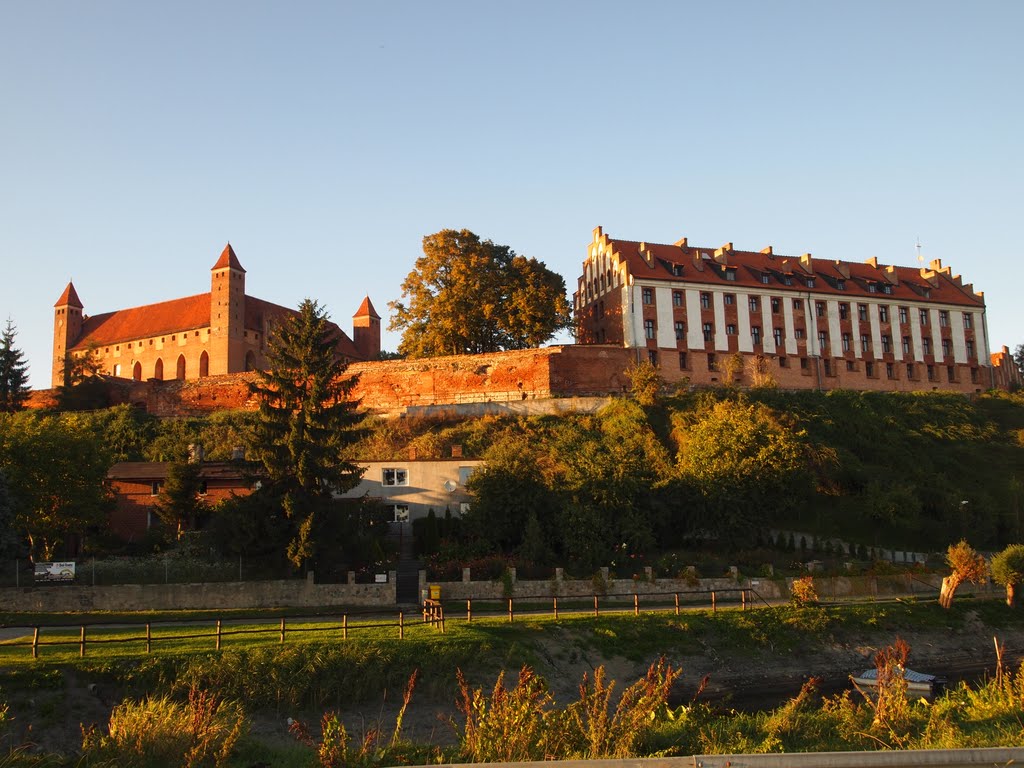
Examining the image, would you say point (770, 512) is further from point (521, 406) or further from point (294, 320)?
point (294, 320)

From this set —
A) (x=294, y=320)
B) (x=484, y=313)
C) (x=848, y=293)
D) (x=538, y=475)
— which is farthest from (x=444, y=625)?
(x=848, y=293)

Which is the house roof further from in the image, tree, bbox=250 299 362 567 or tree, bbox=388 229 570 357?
tree, bbox=250 299 362 567

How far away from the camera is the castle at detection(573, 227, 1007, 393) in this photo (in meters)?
57.0

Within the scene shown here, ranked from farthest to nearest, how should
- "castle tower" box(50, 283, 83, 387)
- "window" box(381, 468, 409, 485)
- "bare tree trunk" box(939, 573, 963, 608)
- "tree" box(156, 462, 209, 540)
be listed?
"castle tower" box(50, 283, 83, 387) < "window" box(381, 468, 409, 485) < "tree" box(156, 462, 209, 540) < "bare tree trunk" box(939, 573, 963, 608)

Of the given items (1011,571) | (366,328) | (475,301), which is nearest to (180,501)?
(475,301)

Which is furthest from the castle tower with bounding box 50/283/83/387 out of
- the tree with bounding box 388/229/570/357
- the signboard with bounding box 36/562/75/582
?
the signboard with bounding box 36/562/75/582

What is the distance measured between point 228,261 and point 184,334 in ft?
28.5

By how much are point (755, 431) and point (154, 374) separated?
6466 cm

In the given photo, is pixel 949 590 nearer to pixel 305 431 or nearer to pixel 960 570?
pixel 960 570

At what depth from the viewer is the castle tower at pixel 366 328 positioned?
9644cm

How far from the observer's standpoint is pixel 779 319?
59.8 meters

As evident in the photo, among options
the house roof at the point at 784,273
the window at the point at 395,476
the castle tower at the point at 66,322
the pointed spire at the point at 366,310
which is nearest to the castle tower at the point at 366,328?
the pointed spire at the point at 366,310

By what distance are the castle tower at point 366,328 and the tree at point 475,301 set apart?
36972 mm

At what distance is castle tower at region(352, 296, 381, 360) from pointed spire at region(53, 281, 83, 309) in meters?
29.6
